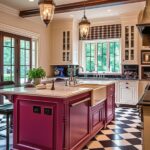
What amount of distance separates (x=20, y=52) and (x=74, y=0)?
7.40 feet

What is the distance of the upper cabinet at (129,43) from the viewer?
629cm

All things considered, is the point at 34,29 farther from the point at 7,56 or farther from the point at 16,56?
the point at 7,56

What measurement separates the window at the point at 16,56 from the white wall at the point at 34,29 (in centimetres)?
21

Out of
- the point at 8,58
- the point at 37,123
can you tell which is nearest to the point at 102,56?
the point at 8,58

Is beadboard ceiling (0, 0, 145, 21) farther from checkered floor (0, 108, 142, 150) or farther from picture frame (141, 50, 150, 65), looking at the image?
checkered floor (0, 108, 142, 150)

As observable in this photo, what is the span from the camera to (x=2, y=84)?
3615 millimetres

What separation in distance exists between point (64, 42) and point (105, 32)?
147 cm

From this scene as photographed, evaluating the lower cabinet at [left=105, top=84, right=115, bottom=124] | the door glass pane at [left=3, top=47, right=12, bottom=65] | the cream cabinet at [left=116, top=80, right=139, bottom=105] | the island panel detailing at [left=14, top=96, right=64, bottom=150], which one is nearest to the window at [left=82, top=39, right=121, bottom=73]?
the cream cabinet at [left=116, top=80, right=139, bottom=105]

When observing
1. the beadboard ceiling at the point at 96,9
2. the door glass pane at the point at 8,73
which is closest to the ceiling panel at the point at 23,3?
Answer: the beadboard ceiling at the point at 96,9

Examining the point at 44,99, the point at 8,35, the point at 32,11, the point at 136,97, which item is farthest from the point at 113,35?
the point at 44,99

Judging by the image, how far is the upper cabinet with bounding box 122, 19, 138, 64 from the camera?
6.29 meters

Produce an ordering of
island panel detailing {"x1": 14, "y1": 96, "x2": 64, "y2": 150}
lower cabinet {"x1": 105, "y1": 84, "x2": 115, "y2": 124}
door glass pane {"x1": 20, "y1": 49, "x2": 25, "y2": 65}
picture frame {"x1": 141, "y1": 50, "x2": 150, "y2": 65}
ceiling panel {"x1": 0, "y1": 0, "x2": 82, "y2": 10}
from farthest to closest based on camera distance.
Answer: picture frame {"x1": 141, "y1": 50, "x2": 150, "y2": 65} < door glass pane {"x1": 20, "y1": 49, "x2": 25, "y2": 65} < ceiling panel {"x1": 0, "y1": 0, "x2": 82, "y2": 10} < lower cabinet {"x1": 105, "y1": 84, "x2": 115, "y2": 124} < island panel detailing {"x1": 14, "y1": 96, "x2": 64, "y2": 150}

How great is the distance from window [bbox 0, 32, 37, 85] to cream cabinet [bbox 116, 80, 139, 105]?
2.86 metres

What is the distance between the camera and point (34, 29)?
6.47 meters
